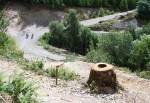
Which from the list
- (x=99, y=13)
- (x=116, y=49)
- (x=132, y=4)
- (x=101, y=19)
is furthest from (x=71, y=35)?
(x=132, y=4)

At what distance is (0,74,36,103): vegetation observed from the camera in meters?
11.7

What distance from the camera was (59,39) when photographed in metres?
53.9

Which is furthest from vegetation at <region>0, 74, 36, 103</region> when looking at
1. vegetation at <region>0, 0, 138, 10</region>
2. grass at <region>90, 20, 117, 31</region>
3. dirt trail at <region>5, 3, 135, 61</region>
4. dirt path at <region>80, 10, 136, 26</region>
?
vegetation at <region>0, 0, 138, 10</region>

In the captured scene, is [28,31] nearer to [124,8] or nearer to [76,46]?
[76,46]

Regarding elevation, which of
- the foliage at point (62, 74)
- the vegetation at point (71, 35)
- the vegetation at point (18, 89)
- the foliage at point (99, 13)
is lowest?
the vegetation at point (71, 35)

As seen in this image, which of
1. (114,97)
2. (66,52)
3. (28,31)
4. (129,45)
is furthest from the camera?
(28,31)

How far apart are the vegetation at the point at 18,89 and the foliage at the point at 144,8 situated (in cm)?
5193

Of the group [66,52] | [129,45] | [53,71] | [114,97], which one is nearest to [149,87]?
[114,97]

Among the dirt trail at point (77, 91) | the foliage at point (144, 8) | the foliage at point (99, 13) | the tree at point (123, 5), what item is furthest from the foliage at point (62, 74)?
the tree at point (123, 5)

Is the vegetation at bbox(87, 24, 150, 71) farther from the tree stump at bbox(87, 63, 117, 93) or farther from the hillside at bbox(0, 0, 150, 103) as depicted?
the tree stump at bbox(87, 63, 117, 93)

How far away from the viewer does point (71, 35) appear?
5372 cm

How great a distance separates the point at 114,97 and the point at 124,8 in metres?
53.4

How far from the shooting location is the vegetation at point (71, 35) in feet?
174

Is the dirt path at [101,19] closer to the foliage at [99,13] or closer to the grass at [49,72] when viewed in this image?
the foliage at [99,13]
